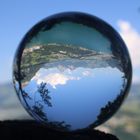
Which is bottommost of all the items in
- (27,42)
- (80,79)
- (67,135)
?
(67,135)

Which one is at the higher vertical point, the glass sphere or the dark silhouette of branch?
the glass sphere

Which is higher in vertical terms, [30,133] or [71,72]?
[71,72]

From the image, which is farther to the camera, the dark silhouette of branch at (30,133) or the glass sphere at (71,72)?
the dark silhouette of branch at (30,133)

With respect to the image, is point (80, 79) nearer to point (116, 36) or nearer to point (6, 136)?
point (116, 36)

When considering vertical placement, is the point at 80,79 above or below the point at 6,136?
above

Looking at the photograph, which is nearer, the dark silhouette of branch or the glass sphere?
the glass sphere

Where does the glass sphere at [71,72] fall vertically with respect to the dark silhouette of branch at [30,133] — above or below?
above

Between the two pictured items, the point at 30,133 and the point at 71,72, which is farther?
the point at 30,133

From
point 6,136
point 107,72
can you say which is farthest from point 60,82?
point 6,136
